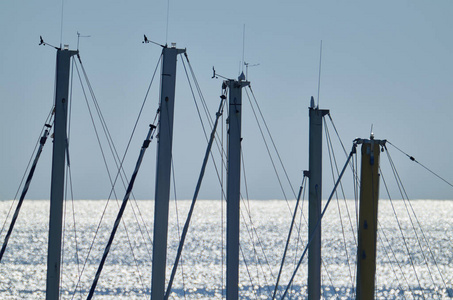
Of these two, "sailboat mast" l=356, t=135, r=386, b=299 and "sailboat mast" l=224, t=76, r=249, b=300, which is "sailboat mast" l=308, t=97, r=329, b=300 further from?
"sailboat mast" l=356, t=135, r=386, b=299

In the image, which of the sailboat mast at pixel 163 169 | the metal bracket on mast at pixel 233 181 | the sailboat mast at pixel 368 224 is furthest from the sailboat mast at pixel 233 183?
the sailboat mast at pixel 368 224

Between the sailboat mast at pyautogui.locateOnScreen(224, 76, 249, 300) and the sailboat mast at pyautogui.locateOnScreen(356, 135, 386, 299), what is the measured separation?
931 cm

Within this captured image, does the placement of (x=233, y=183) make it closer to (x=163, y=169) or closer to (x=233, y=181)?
(x=233, y=181)

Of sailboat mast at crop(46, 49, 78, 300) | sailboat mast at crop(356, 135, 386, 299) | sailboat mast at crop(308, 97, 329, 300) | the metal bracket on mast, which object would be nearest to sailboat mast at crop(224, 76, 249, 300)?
the metal bracket on mast

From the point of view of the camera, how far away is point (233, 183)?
Answer: 40.9 metres

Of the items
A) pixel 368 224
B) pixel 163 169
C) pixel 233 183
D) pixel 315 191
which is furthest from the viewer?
pixel 233 183

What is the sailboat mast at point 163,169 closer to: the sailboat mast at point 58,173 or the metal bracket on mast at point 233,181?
the metal bracket on mast at point 233,181

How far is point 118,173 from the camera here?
4144cm

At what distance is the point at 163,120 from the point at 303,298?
72.0m

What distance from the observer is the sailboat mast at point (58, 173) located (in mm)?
39062

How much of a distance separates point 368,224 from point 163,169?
398 inches

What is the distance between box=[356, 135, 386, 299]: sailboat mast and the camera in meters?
31.2

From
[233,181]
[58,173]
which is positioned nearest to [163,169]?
[233,181]

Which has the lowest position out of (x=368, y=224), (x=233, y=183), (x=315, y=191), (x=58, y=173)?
(x=368, y=224)
